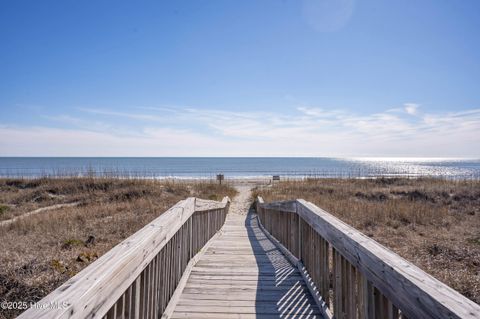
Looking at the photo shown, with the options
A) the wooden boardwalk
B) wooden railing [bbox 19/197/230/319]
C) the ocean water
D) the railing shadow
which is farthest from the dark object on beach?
the ocean water

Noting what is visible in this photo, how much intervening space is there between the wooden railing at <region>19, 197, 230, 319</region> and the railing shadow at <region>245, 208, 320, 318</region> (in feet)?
3.25

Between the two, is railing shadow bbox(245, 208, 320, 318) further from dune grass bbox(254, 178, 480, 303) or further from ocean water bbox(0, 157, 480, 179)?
ocean water bbox(0, 157, 480, 179)

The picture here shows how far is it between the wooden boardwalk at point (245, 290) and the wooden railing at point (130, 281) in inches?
10.4

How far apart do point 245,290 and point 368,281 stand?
1.85m

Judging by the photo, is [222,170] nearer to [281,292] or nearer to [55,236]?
[55,236]

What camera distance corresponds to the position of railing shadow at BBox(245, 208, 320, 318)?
290cm

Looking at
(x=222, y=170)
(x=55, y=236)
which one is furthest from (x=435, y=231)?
(x=222, y=170)

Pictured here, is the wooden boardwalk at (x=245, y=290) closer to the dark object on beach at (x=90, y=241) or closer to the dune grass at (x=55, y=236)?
the dune grass at (x=55, y=236)

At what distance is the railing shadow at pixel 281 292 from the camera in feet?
9.52

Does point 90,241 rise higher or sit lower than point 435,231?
higher

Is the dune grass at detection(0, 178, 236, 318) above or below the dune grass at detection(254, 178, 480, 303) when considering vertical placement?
above

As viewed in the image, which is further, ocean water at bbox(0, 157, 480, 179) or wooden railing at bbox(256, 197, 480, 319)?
ocean water at bbox(0, 157, 480, 179)

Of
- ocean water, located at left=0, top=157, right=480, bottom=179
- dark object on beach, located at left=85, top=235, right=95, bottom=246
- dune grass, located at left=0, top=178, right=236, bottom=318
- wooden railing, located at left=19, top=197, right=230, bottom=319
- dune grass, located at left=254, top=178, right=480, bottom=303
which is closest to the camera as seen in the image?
wooden railing, located at left=19, top=197, right=230, bottom=319

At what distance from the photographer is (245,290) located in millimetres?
3406
